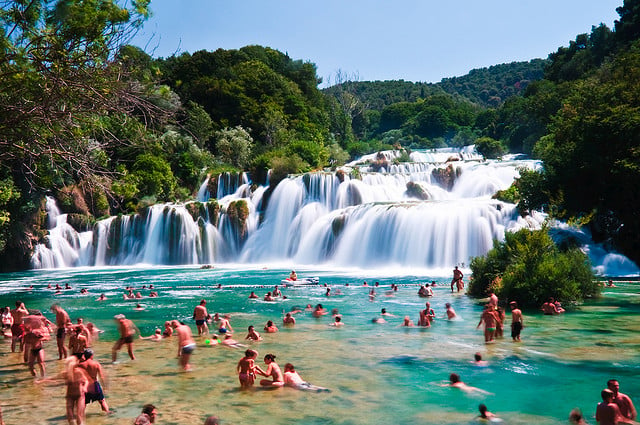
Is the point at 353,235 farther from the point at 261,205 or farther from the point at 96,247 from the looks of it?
the point at 96,247

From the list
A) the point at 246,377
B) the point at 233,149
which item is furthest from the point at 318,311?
the point at 233,149

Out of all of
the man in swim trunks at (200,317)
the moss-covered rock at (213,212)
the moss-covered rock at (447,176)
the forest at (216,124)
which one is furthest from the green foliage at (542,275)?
the moss-covered rock at (213,212)

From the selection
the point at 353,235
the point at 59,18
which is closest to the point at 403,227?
the point at 353,235

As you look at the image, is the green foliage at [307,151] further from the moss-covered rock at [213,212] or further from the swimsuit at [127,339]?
the swimsuit at [127,339]

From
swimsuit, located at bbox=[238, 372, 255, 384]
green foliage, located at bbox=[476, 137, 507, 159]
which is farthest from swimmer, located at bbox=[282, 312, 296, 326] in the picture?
green foliage, located at bbox=[476, 137, 507, 159]

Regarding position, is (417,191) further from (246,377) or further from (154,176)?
(246,377)

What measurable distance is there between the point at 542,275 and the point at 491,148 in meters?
58.2

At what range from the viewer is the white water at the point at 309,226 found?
3834 centimetres

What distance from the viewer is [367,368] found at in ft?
43.0

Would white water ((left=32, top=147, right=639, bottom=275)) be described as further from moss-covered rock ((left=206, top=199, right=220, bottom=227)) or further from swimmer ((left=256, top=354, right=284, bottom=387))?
swimmer ((left=256, top=354, right=284, bottom=387))

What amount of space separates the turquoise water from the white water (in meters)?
14.3

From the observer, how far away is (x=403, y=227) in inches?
1513

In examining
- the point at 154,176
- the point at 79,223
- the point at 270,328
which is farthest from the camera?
the point at 154,176

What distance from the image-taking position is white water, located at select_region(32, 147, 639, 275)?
3834 cm
